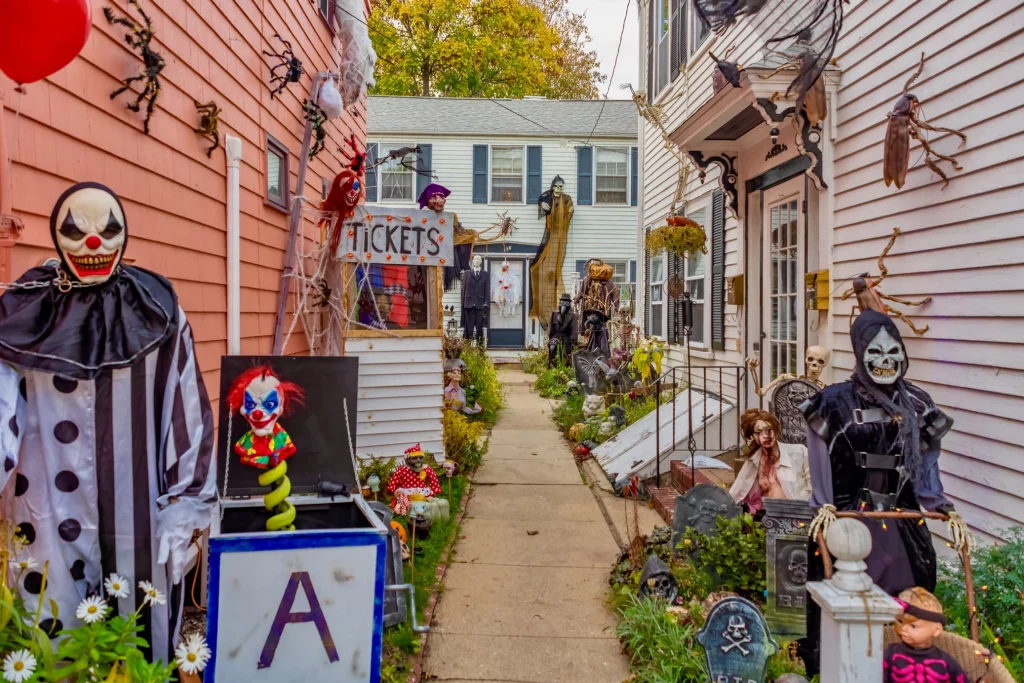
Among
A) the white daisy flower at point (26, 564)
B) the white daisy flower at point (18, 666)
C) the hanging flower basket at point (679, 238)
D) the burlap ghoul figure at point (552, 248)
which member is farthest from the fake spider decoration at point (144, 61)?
the burlap ghoul figure at point (552, 248)

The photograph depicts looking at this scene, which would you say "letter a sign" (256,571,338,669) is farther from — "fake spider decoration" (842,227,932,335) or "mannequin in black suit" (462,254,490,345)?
"mannequin in black suit" (462,254,490,345)

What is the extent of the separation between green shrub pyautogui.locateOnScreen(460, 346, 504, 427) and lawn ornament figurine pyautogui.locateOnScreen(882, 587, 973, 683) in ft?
26.6

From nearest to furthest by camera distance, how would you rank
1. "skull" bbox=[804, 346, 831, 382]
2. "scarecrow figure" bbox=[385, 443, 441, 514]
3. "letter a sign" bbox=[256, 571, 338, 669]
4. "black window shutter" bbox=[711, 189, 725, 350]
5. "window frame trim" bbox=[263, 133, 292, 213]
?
"letter a sign" bbox=[256, 571, 338, 669] → "skull" bbox=[804, 346, 831, 382] → "scarecrow figure" bbox=[385, 443, 441, 514] → "window frame trim" bbox=[263, 133, 292, 213] → "black window shutter" bbox=[711, 189, 725, 350]

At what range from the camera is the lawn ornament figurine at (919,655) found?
2398 millimetres

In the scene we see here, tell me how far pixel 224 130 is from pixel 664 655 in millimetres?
4107

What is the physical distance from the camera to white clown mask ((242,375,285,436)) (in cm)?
312

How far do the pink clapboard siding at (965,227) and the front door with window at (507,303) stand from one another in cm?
1299

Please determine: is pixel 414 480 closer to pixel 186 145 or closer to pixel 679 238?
pixel 186 145

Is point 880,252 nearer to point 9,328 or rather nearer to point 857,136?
point 857,136

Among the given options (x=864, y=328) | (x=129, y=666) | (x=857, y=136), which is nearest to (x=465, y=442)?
(x=857, y=136)

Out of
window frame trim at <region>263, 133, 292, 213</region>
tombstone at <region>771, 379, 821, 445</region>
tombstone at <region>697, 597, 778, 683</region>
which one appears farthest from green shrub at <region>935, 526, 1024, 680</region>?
window frame trim at <region>263, 133, 292, 213</region>

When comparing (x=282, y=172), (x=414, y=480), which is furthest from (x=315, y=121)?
(x=414, y=480)

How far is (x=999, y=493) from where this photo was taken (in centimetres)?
385

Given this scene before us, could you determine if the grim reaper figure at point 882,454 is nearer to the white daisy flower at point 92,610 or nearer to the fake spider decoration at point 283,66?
the white daisy flower at point 92,610
